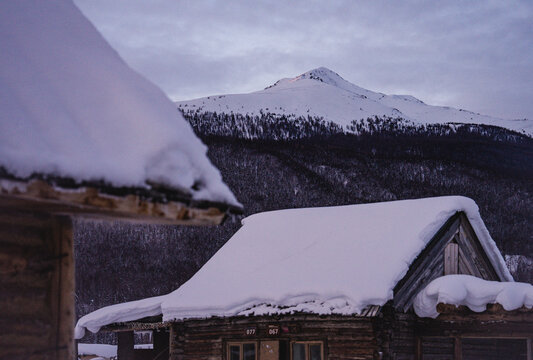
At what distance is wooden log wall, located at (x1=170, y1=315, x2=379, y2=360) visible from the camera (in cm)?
1469

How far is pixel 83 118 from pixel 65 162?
36 centimetres

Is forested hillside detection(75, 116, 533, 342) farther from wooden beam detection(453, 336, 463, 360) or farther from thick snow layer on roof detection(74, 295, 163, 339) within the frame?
wooden beam detection(453, 336, 463, 360)

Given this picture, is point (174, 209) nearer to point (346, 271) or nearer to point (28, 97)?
point (28, 97)

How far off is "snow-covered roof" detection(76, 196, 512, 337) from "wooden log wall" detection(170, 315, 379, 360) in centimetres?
52

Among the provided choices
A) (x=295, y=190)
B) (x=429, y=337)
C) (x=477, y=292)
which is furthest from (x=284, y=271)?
(x=295, y=190)

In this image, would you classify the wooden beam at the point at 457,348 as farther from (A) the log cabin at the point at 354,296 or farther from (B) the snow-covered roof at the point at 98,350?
(B) the snow-covered roof at the point at 98,350

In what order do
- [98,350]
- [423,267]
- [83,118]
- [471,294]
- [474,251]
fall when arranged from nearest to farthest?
[83,118], [471,294], [423,267], [474,251], [98,350]

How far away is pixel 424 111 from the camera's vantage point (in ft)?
471

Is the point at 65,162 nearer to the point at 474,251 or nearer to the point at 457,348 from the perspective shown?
the point at 457,348

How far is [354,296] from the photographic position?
1400 centimetres

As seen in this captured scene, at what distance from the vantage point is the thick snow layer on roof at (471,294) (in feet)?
44.4

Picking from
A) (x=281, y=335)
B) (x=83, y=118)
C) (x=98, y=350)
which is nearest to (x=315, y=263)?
(x=281, y=335)

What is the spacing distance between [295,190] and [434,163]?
1893 centimetres

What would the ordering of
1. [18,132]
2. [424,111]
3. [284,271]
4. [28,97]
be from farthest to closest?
[424,111] → [284,271] → [28,97] → [18,132]
